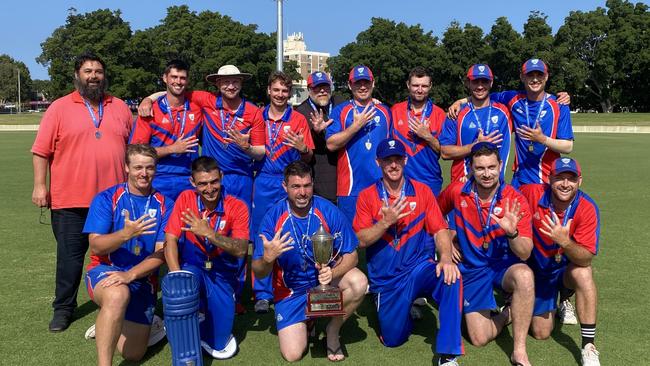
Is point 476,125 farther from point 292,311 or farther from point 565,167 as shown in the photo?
point 292,311

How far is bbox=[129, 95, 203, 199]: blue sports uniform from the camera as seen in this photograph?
5.52m

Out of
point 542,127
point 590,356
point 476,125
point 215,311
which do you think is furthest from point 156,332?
point 542,127

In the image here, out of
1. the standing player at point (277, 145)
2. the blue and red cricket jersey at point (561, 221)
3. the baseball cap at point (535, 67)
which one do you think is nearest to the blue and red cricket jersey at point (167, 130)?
the standing player at point (277, 145)

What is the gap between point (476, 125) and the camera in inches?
215

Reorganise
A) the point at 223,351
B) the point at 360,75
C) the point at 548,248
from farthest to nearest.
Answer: the point at 360,75
the point at 548,248
the point at 223,351

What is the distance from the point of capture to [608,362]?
4152 millimetres

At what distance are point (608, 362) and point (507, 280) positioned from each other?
37.4 inches

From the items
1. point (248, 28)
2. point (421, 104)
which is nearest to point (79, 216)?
point (421, 104)

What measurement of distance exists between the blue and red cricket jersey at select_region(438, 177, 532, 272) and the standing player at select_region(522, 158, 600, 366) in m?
0.25

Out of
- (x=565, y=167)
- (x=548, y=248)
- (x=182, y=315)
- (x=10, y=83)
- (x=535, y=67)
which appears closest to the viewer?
(x=182, y=315)

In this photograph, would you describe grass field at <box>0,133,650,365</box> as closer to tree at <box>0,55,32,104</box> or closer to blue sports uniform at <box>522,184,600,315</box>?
blue sports uniform at <box>522,184,600,315</box>

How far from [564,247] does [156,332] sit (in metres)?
3.41

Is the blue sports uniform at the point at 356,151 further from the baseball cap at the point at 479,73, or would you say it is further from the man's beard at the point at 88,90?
the man's beard at the point at 88,90

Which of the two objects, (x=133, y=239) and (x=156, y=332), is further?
(x=156, y=332)
